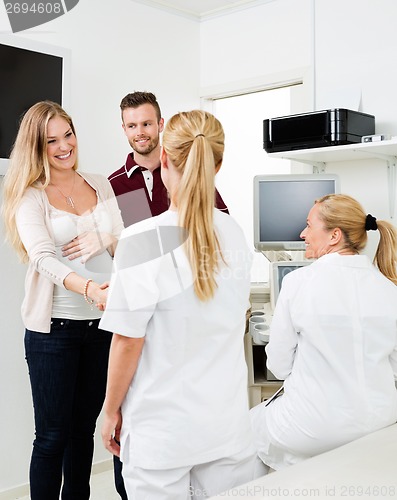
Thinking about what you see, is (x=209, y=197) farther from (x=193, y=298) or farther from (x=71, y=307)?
(x=71, y=307)

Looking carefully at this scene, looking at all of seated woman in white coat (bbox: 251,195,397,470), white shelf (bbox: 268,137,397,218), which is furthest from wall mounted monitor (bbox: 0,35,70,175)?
seated woman in white coat (bbox: 251,195,397,470)

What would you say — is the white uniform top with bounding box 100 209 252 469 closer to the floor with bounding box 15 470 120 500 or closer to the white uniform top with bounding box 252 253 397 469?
the white uniform top with bounding box 252 253 397 469

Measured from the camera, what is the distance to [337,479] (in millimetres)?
1466

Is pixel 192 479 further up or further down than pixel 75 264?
further down

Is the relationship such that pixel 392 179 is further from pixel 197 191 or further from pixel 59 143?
pixel 197 191

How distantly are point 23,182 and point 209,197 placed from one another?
91 cm

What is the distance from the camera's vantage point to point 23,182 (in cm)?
205

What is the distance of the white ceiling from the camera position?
3.56 m

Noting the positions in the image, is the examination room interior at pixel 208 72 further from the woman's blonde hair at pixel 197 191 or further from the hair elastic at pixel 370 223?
the woman's blonde hair at pixel 197 191

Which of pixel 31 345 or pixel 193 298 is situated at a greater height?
pixel 193 298

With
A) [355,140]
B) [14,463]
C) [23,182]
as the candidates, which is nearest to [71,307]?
[23,182]

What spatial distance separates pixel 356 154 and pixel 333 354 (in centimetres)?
133

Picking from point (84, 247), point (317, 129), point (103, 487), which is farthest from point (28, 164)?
point (103, 487)

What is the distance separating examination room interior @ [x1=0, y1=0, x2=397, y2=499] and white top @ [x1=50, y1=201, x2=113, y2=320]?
87 cm
